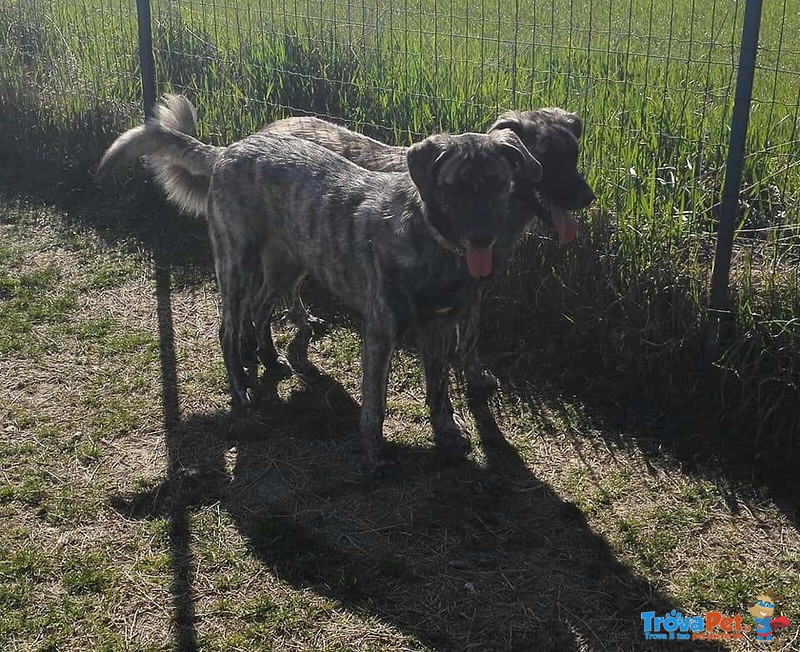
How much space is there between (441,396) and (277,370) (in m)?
1.12


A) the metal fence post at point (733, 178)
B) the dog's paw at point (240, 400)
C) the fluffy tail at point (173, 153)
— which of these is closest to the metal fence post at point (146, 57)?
the fluffy tail at point (173, 153)

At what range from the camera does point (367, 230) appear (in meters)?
4.25

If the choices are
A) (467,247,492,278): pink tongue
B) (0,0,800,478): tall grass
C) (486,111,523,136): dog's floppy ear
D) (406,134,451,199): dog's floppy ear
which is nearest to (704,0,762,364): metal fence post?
(0,0,800,478): tall grass

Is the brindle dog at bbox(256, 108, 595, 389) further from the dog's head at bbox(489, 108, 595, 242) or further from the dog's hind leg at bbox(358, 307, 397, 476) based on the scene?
the dog's hind leg at bbox(358, 307, 397, 476)

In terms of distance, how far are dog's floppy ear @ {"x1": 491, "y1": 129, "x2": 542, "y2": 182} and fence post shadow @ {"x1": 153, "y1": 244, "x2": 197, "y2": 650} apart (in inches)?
81.4

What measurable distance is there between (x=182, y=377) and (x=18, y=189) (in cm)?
350

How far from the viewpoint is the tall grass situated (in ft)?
15.9

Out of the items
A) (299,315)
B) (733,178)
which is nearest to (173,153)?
(299,315)

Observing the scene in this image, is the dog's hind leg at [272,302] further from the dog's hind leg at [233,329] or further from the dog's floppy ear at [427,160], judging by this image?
the dog's floppy ear at [427,160]

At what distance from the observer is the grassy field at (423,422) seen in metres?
3.60

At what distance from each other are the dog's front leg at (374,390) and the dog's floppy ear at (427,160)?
0.69 metres

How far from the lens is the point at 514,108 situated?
608cm

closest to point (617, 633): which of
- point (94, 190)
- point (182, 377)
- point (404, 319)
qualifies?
point (404, 319)

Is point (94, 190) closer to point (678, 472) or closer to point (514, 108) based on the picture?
point (514, 108)
